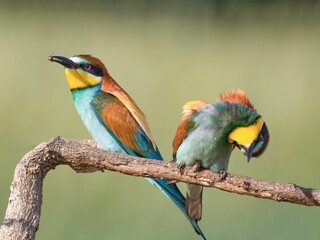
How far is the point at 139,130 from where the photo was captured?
3.25 meters

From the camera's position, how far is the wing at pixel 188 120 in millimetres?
3119

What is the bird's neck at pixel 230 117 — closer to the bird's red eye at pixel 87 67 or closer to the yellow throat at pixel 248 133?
the yellow throat at pixel 248 133

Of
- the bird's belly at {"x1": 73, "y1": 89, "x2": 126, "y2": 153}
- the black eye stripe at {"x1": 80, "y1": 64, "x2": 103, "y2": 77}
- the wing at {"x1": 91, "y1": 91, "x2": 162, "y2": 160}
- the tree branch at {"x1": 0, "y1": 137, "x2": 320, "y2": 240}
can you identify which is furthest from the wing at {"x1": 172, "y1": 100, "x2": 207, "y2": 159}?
the tree branch at {"x1": 0, "y1": 137, "x2": 320, "y2": 240}

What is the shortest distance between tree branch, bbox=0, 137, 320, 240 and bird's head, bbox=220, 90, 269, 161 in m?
0.12

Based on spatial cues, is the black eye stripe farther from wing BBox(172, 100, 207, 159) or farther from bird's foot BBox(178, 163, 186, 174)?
bird's foot BBox(178, 163, 186, 174)

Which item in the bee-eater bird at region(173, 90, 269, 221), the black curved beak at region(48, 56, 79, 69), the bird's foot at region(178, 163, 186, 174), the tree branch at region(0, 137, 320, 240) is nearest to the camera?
the tree branch at region(0, 137, 320, 240)

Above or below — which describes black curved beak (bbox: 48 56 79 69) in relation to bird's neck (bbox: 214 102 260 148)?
above

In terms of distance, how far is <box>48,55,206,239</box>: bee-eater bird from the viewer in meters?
3.20

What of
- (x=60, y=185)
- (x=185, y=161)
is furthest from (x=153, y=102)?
(x=185, y=161)

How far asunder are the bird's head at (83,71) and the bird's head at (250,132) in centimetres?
53

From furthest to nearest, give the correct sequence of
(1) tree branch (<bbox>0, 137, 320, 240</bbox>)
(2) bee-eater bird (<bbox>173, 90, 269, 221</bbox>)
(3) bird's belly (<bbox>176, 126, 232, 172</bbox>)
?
1. (3) bird's belly (<bbox>176, 126, 232, 172</bbox>)
2. (2) bee-eater bird (<bbox>173, 90, 269, 221</bbox>)
3. (1) tree branch (<bbox>0, 137, 320, 240</bbox>)

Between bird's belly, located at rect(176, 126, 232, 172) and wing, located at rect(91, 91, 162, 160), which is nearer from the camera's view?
bird's belly, located at rect(176, 126, 232, 172)

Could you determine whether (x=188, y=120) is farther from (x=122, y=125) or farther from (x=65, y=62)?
(x=65, y=62)

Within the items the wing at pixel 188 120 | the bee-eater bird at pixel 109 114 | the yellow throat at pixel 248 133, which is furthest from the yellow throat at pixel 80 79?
the yellow throat at pixel 248 133
